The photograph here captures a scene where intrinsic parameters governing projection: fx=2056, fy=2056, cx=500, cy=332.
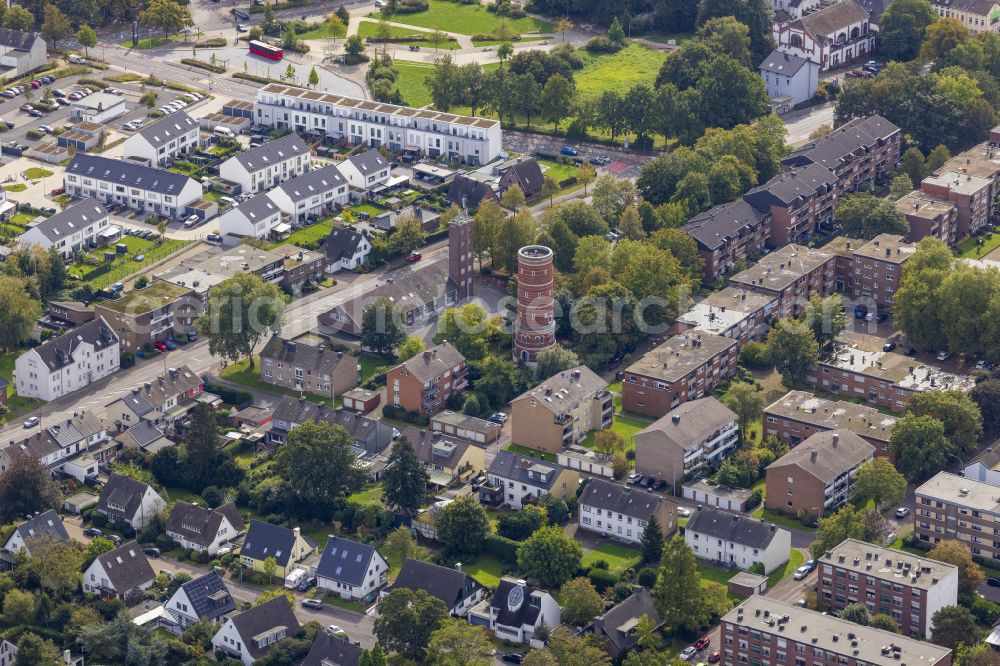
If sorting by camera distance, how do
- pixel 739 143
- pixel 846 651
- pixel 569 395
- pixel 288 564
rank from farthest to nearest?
pixel 739 143
pixel 569 395
pixel 288 564
pixel 846 651

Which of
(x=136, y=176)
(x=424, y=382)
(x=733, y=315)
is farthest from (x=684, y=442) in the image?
(x=136, y=176)

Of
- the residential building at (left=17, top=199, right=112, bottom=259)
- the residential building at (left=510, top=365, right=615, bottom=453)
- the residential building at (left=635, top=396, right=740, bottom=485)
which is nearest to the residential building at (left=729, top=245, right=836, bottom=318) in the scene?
the residential building at (left=510, top=365, right=615, bottom=453)

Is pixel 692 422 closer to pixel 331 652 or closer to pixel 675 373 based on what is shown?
pixel 675 373

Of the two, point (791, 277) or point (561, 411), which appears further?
point (791, 277)

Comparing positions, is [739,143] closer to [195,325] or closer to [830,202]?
[830,202]

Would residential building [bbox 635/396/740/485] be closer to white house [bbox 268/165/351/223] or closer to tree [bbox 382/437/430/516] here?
tree [bbox 382/437/430/516]

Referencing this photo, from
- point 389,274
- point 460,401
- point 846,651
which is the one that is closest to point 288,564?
point 460,401

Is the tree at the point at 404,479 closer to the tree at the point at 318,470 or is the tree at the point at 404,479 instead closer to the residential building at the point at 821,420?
the tree at the point at 318,470
